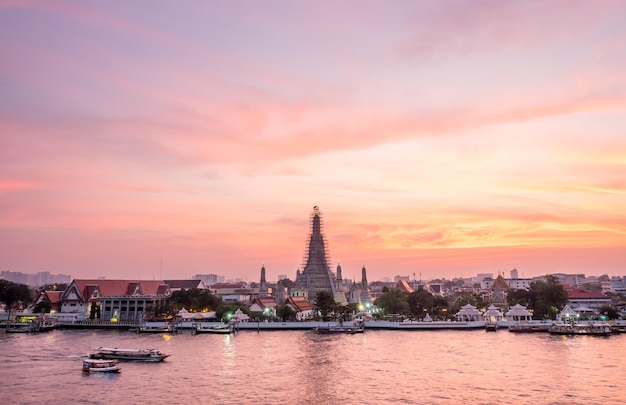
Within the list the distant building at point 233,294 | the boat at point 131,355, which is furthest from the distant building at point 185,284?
the boat at point 131,355

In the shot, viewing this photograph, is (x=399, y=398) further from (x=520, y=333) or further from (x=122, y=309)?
(x=122, y=309)

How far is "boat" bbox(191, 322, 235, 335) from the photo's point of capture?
3317 inches

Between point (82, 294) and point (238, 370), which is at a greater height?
point (82, 294)

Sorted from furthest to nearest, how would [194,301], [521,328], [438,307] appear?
[438,307] < [194,301] < [521,328]

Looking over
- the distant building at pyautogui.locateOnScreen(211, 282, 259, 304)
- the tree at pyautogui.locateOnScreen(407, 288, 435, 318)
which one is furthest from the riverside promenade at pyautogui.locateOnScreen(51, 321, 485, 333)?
the distant building at pyautogui.locateOnScreen(211, 282, 259, 304)

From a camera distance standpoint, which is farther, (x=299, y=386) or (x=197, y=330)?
(x=197, y=330)

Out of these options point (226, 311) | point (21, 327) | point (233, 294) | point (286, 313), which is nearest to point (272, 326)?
point (286, 313)

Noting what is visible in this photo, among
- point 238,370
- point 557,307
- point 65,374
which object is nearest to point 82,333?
point 65,374

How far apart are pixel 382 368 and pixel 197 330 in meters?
46.0

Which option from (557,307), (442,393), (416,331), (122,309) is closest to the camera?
(442,393)

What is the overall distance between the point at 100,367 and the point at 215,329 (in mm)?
38919

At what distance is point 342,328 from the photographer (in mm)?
84750

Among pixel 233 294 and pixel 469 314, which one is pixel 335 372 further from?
pixel 233 294

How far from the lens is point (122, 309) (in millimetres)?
103000
